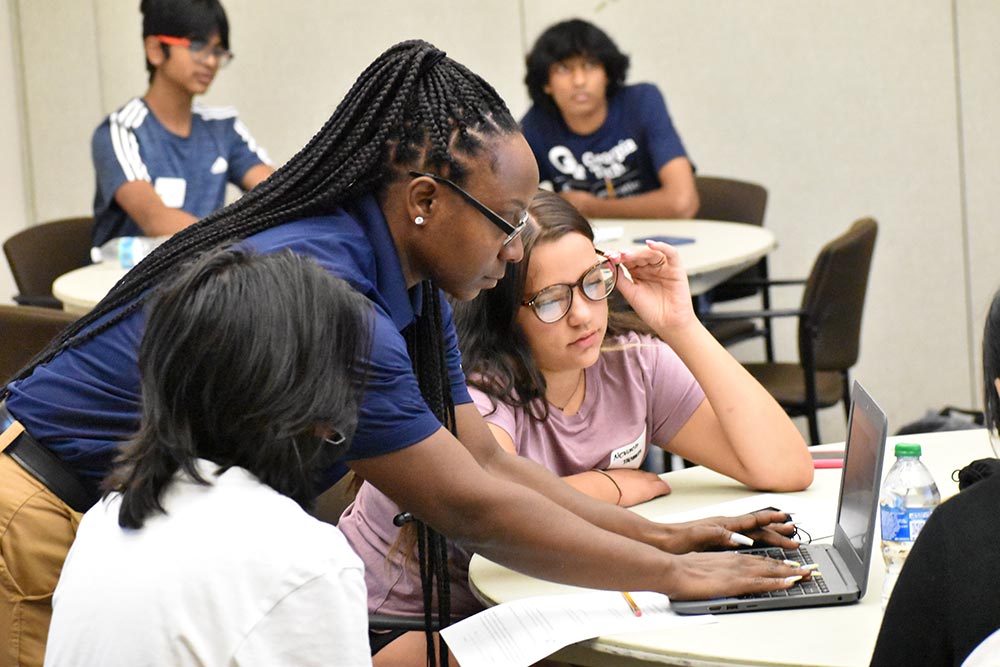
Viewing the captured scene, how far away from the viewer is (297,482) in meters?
1.26

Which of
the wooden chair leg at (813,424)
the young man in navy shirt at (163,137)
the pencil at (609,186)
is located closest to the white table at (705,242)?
the pencil at (609,186)

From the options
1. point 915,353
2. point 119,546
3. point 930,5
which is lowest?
point 915,353

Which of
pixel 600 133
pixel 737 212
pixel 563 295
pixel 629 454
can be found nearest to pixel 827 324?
pixel 737 212

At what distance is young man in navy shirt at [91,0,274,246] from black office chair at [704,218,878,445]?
181 cm

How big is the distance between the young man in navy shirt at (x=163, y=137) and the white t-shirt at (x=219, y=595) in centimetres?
319

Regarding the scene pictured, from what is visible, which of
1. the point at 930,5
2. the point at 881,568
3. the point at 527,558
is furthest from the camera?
the point at 930,5

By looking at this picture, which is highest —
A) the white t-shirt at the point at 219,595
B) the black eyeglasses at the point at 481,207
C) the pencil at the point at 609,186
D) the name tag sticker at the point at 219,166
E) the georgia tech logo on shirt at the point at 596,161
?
the black eyeglasses at the point at 481,207

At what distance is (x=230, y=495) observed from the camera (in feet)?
3.96

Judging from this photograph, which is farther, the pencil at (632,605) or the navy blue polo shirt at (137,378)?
the pencil at (632,605)

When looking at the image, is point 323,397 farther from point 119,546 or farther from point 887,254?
point 887,254

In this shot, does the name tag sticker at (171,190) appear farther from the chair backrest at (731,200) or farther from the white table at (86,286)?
the chair backrest at (731,200)

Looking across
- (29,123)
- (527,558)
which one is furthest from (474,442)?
(29,123)

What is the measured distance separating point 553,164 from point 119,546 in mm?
3721

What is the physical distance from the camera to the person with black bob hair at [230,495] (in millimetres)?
1163
